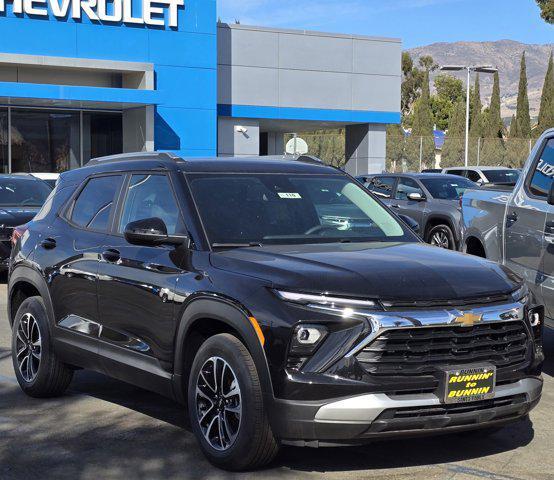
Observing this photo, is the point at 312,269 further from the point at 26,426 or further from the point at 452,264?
the point at 26,426

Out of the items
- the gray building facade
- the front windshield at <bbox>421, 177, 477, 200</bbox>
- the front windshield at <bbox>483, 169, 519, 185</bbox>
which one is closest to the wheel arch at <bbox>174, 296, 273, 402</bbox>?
the front windshield at <bbox>421, 177, 477, 200</bbox>

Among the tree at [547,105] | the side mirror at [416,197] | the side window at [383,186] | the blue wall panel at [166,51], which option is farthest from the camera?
Result: the tree at [547,105]

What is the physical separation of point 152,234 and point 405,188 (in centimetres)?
1429

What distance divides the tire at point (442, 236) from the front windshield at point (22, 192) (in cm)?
717

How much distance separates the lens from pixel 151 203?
20.2 feet

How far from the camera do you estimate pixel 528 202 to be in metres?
8.02

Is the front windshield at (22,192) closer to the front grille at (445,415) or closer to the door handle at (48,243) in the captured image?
the door handle at (48,243)

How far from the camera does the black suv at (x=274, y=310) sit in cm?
465

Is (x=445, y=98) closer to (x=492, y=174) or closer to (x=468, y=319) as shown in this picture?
(x=492, y=174)

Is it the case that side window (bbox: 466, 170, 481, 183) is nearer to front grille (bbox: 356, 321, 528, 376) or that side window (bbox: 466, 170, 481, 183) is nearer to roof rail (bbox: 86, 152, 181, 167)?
roof rail (bbox: 86, 152, 181, 167)

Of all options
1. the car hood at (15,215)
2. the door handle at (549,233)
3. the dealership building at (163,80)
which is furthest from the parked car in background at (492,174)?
the door handle at (549,233)

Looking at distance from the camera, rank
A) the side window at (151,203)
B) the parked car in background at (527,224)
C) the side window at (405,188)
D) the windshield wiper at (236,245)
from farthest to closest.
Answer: the side window at (405,188), the parked car in background at (527,224), the side window at (151,203), the windshield wiper at (236,245)

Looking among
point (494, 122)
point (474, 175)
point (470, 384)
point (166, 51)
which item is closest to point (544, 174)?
point (470, 384)

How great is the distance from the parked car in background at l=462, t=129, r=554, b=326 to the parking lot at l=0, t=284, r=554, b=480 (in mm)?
1259
